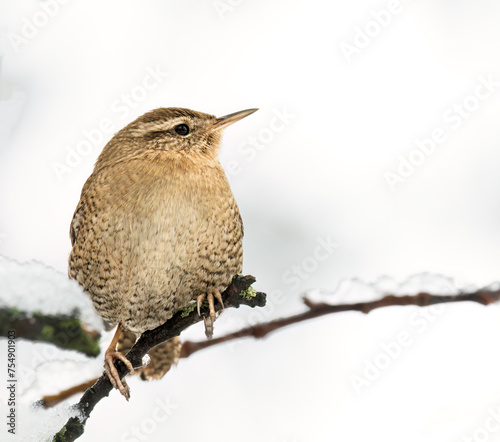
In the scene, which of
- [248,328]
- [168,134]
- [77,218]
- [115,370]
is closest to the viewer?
[248,328]

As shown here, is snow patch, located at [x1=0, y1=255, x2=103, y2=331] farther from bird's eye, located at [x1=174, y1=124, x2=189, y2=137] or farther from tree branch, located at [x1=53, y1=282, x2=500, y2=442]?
bird's eye, located at [x1=174, y1=124, x2=189, y2=137]

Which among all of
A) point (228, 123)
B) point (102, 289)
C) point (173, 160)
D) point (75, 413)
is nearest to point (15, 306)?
point (75, 413)

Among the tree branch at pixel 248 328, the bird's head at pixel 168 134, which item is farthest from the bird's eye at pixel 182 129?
the tree branch at pixel 248 328

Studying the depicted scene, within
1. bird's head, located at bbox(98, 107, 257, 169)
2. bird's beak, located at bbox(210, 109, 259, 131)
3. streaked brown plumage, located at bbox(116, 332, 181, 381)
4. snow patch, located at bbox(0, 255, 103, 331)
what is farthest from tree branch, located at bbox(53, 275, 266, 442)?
bird's beak, located at bbox(210, 109, 259, 131)

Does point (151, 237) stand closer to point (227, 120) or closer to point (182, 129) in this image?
point (182, 129)

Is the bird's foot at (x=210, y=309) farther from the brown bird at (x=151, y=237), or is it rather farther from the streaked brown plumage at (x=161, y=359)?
the streaked brown plumage at (x=161, y=359)

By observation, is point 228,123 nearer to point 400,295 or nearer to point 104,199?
point 104,199

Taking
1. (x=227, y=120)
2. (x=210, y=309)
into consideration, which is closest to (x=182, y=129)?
(x=227, y=120)
